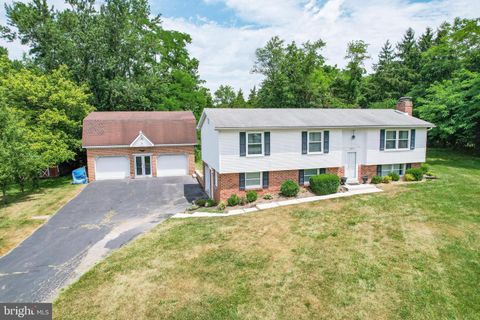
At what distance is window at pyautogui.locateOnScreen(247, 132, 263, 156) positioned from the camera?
55.9ft

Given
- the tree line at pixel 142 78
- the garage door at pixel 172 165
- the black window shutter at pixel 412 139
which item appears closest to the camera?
the black window shutter at pixel 412 139

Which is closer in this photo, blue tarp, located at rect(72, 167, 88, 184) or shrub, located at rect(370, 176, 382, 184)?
shrub, located at rect(370, 176, 382, 184)

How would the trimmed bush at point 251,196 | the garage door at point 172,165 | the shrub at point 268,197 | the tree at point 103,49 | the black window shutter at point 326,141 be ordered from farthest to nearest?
the tree at point 103,49
the garage door at point 172,165
the black window shutter at point 326,141
the shrub at point 268,197
the trimmed bush at point 251,196

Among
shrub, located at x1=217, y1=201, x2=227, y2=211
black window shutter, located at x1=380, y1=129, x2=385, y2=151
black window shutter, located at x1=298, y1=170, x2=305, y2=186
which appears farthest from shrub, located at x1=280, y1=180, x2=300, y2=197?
black window shutter, located at x1=380, y1=129, x2=385, y2=151

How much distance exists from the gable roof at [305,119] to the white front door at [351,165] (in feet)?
6.71

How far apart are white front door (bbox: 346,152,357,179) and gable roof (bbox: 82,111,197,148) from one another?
1502cm

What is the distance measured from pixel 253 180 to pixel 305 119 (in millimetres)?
5514

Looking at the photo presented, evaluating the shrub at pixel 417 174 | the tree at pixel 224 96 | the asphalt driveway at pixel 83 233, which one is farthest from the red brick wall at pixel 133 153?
the tree at pixel 224 96

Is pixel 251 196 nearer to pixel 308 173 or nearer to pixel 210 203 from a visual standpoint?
pixel 210 203

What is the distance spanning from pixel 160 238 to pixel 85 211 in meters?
7.74

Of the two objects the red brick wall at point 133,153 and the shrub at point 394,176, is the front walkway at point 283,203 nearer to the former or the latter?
the shrub at point 394,176

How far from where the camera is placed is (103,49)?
107 ft

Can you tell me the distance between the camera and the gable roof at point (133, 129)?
26.7m

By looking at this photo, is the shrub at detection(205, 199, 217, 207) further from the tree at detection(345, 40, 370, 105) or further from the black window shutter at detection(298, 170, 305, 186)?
the tree at detection(345, 40, 370, 105)
